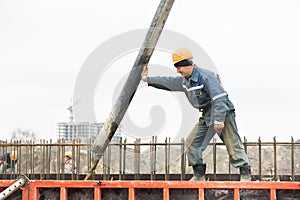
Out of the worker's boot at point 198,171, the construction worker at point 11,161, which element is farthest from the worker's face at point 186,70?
the construction worker at point 11,161

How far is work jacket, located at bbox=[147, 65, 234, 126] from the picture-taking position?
561 cm

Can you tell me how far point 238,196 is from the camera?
5098 mm

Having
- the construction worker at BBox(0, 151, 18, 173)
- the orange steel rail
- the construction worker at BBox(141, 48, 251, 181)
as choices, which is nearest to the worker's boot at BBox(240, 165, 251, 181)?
the construction worker at BBox(141, 48, 251, 181)

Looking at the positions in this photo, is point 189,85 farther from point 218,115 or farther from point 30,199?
point 30,199

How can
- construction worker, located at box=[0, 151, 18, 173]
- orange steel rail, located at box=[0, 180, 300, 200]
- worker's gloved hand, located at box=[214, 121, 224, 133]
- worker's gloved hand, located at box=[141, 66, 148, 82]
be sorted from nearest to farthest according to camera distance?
orange steel rail, located at box=[0, 180, 300, 200]
worker's gloved hand, located at box=[214, 121, 224, 133]
worker's gloved hand, located at box=[141, 66, 148, 82]
construction worker, located at box=[0, 151, 18, 173]

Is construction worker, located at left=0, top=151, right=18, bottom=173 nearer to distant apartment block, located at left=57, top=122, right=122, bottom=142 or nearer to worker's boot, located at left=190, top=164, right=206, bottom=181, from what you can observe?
distant apartment block, located at left=57, top=122, right=122, bottom=142

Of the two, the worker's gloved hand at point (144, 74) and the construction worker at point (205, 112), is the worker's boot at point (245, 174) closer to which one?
the construction worker at point (205, 112)

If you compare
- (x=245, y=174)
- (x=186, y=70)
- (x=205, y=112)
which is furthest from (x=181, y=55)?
(x=245, y=174)

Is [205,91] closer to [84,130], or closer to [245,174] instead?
[245,174]

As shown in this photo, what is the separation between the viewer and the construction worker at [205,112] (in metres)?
5.63

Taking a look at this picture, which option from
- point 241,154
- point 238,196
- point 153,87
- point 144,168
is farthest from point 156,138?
point 144,168

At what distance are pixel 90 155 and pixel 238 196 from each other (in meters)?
2.01

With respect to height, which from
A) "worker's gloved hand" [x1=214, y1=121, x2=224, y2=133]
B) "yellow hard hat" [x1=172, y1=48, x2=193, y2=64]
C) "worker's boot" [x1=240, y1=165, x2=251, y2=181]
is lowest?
"worker's boot" [x1=240, y1=165, x2=251, y2=181]

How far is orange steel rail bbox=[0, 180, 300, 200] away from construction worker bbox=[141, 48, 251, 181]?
23.9 inches
